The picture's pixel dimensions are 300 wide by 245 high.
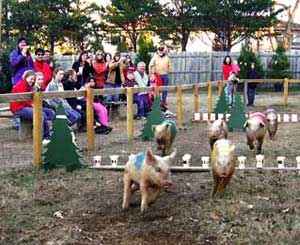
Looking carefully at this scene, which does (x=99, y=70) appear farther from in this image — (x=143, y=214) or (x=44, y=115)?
(x=143, y=214)

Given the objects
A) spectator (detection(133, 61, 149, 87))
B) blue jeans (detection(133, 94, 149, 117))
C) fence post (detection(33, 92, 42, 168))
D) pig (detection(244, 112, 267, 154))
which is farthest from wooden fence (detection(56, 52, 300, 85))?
fence post (detection(33, 92, 42, 168))

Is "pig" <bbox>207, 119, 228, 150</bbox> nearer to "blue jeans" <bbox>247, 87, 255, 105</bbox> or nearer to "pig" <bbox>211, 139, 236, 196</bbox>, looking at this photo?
"pig" <bbox>211, 139, 236, 196</bbox>

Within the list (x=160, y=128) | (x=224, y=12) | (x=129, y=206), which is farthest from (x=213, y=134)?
(x=224, y=12)

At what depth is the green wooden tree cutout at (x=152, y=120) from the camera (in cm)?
1059

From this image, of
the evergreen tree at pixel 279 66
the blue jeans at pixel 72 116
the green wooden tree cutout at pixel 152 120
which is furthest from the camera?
the evergreen tree at pixel 279 66

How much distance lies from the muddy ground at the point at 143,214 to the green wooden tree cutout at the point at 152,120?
329 cm

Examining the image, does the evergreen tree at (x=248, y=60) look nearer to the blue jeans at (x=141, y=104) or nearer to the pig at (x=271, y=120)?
the blue jeans at (x=141, y=104)

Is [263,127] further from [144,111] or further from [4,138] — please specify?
[144,111]

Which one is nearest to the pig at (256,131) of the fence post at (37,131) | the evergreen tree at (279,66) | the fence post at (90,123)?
the fence post at (90,123)

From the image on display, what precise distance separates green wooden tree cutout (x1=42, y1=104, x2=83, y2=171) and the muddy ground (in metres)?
0.12

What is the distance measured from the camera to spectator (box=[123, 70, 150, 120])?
46.7ft

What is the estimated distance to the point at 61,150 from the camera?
7.40m

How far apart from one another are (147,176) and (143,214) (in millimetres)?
319

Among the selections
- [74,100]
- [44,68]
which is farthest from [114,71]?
[74,100]
